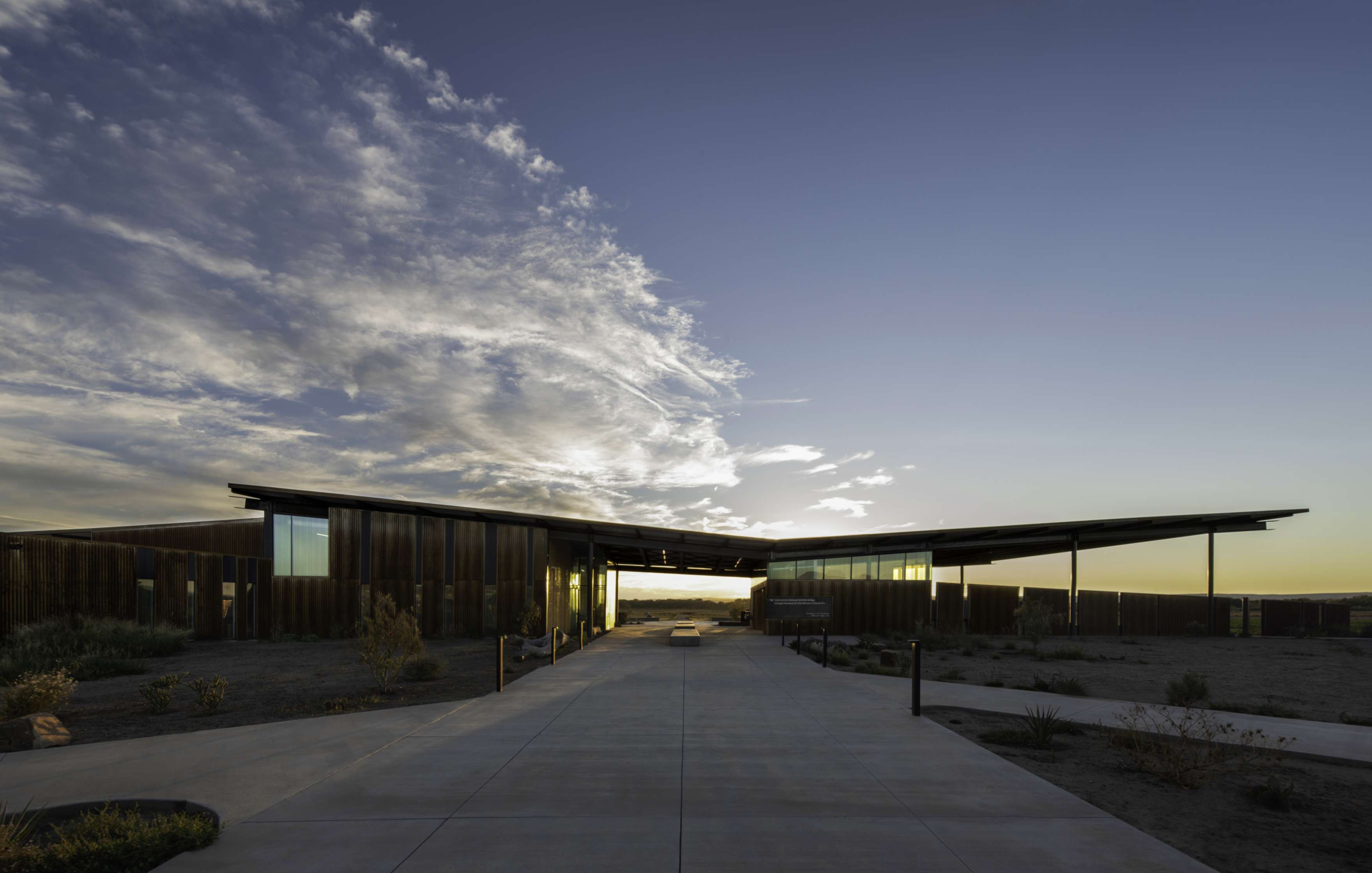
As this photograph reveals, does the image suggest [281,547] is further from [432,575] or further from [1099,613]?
[1099,613]

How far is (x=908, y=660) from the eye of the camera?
22016 mm

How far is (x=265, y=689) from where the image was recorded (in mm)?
15977

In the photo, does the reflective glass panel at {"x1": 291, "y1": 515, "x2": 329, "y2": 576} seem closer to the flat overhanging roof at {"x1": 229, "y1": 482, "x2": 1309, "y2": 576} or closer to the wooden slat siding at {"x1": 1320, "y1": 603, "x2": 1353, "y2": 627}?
the flat overhanging roof at {"x1": 229, "y1": 482, "x2": 1309, "y2": 576}

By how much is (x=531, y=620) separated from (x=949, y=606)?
68.8ft

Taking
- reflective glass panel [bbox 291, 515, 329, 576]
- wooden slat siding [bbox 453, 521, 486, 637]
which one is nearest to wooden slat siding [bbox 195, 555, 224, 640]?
reflective glass panel [bbox 291, 515, 329, 576]

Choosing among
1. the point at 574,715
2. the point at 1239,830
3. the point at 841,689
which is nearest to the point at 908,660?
the point at 841,689

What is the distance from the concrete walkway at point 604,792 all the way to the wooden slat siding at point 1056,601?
101ft

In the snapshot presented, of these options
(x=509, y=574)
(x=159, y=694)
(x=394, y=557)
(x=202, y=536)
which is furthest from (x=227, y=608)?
(x=159, y=694)

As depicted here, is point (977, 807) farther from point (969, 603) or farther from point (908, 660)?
point (969, 603)

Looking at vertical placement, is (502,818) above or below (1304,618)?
above

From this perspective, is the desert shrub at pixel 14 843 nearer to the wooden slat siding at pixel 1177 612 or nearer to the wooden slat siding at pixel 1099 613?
the wooden slat siding at pixel 1099 613

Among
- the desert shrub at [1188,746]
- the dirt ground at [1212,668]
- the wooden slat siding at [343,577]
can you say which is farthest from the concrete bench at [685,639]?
the desert shrub at [1188,746]

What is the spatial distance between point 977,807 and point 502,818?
4692 millimetres

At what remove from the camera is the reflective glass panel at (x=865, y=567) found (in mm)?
37938
